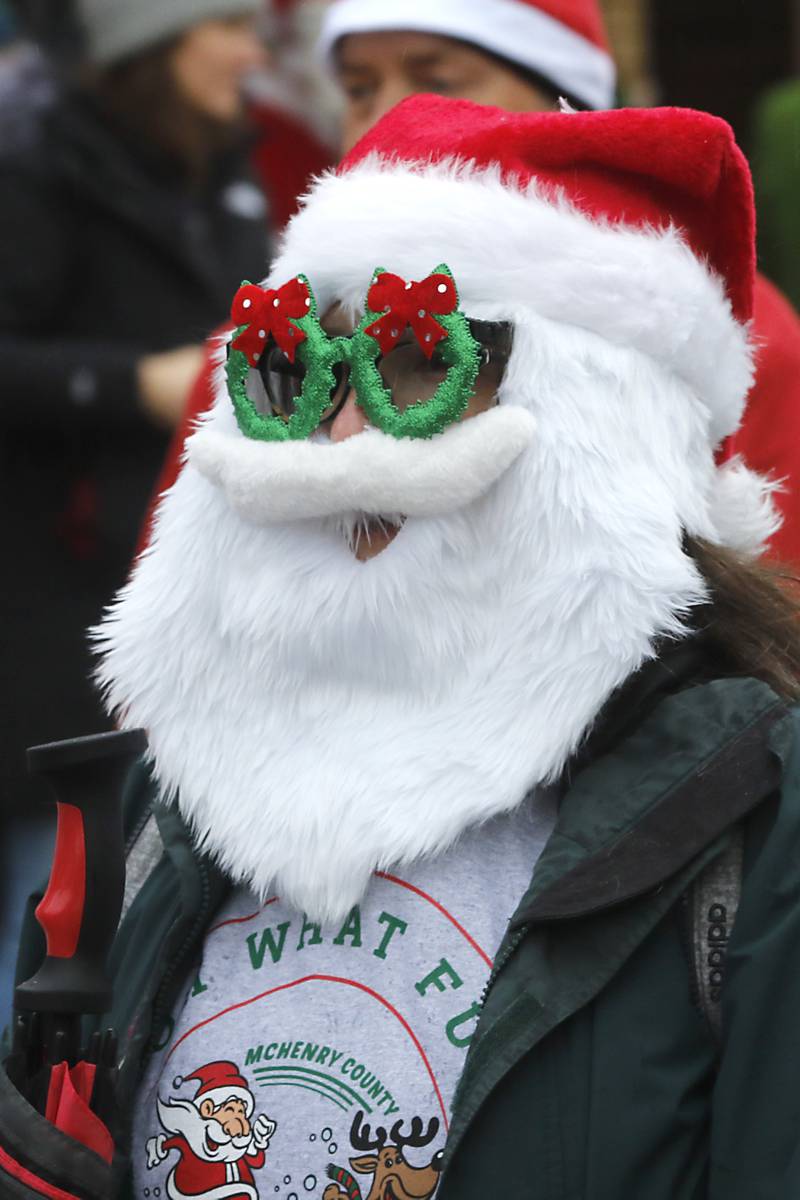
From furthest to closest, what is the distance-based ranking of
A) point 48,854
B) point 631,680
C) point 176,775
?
point 48,854, point 176,775, point 631,680

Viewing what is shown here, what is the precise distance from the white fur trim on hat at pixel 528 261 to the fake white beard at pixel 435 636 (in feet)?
0.12

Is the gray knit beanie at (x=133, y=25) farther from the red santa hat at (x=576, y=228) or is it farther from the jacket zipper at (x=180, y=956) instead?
the jacket zipper at (x=180, y=956)

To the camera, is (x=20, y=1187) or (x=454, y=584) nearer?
(x=20, y=1187)

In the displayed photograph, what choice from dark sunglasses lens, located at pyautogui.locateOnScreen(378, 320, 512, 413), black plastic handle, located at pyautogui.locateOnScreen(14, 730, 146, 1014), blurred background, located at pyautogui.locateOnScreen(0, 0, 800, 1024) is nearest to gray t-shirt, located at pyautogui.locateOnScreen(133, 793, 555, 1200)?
black plastic handle, located at pyautogui.locateOnScreen(14, 730, 146, 1014)

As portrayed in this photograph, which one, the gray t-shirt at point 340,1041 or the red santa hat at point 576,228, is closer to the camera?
the gray t-shirt at point 340,1041

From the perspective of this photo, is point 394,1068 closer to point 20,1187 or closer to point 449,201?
point 20,1187

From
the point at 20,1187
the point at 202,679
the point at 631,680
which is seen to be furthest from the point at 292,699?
the point at 20,1187

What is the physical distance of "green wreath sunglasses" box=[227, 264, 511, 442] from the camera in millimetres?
1767

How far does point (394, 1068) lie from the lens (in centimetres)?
167

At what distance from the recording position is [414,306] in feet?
5.78

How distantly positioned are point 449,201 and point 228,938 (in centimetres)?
87

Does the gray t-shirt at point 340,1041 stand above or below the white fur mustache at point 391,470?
below

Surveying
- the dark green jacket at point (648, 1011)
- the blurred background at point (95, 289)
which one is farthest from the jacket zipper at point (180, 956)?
the blurred background at point (95, 289)

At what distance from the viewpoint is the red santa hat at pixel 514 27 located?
2885 millimetres
